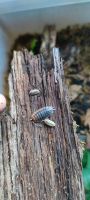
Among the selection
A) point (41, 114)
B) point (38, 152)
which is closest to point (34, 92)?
point (41, 114)

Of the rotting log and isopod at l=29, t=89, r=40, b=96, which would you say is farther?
isopod at l=29, t=89, r=40, b=96

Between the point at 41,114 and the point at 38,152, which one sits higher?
the point at 41,114

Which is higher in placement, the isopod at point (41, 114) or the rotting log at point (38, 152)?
the isopod at point (41, 114)

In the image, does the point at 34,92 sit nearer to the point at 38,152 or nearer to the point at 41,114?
the point at 41,114

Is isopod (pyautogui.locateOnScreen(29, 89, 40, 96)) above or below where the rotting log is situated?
above

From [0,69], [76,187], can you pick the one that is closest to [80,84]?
[0,69]

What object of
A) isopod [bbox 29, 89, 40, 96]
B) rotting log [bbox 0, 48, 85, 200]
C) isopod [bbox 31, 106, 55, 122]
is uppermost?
isopod [bbox 29, 89, 40, 96]

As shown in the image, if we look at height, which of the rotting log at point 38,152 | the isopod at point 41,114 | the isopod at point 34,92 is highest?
the isopod at point 34,92

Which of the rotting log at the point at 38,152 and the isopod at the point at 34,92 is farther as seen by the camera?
the isopod at the point at 34,92
